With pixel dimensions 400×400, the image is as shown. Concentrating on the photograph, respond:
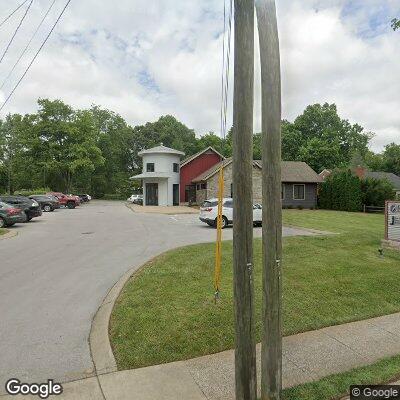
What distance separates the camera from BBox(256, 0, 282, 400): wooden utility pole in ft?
10.8

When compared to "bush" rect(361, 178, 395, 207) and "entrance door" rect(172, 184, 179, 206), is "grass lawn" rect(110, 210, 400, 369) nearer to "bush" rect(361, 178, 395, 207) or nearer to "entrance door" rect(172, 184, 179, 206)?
"bush" rect(361, 178, 395, 207)

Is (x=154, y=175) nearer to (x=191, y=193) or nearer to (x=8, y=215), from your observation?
(x=191, y=193)

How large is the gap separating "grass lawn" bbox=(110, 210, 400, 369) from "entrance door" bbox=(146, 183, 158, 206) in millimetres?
31431

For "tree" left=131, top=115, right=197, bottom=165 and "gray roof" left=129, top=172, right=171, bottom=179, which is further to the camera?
"tree" left=131, top=115, right=197, bottom=165

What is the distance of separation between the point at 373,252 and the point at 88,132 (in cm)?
5149

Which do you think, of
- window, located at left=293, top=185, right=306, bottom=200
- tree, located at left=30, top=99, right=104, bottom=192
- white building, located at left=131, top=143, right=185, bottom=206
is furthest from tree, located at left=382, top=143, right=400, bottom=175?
tree, located at left=30, top=99, right=104, bottom=192

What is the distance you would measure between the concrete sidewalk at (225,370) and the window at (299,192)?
32.7 m

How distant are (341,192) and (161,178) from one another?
20159mm

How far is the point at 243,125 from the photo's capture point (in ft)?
11.1

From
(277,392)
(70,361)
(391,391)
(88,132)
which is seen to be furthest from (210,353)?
(88,132)

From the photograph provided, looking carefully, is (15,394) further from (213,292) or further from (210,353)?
(213,292)

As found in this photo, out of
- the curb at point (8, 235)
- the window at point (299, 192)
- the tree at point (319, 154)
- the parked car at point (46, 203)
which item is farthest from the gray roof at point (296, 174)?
the curb at point (8, 235)

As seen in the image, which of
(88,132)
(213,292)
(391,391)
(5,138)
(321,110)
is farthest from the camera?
(321,110)

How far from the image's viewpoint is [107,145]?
68812 millimetres
